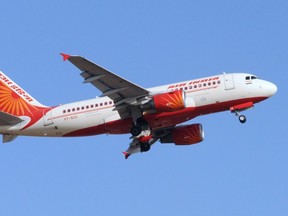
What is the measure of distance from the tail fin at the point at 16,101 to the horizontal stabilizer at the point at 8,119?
1.16 metres

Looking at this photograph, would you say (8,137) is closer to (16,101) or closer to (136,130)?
(16,101)

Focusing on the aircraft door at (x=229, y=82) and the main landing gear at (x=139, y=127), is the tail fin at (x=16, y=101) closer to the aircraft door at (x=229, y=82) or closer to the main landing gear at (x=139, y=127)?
the main landing gear at (x=139, y=127)

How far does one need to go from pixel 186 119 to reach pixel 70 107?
10.1 metres

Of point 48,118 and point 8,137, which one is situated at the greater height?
point 48,118

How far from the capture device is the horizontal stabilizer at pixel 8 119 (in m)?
70.1

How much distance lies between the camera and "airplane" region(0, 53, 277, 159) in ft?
219

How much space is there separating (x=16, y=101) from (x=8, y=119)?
11.1 feet

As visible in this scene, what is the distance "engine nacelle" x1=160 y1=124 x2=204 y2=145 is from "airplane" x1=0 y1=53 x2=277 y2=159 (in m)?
1.91

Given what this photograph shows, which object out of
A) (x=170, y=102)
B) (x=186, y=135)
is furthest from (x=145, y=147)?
(x=170, y=102)

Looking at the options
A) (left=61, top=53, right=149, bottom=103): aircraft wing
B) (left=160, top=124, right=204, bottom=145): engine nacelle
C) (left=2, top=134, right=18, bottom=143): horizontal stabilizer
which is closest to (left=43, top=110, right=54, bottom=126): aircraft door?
(left=2, top=134, right=18, bottom=143): horizontal stabilizer

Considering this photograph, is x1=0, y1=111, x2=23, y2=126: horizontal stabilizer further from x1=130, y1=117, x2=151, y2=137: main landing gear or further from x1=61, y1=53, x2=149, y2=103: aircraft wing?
x1=130, y1=117, x2=151, y2=137: main landing gear

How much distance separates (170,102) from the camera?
217ft

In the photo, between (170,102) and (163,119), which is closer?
(170,102)

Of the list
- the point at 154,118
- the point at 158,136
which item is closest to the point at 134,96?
the point at 154,118
